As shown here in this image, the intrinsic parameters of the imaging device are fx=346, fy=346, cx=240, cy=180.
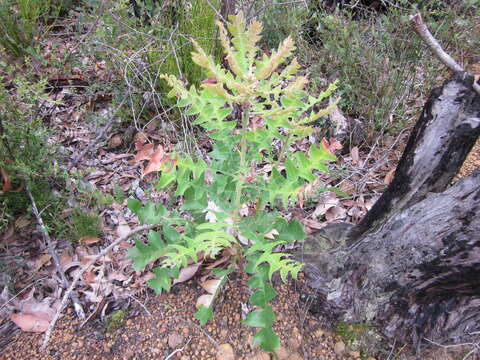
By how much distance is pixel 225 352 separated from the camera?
1601 mm

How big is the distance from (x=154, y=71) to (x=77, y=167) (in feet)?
3.18

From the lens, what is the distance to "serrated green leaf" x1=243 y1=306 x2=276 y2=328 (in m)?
1.39

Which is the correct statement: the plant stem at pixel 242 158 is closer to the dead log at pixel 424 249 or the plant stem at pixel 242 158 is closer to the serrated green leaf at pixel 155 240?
the serrated green leaf at pixel 155 240

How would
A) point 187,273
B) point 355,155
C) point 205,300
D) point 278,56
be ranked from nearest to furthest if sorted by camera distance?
point 278,56, point 205,300, point 187,273, point 355,155

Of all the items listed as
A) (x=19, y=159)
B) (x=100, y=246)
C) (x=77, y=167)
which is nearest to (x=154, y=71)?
(x=77, y=167)

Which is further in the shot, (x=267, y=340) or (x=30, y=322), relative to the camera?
(x=30, y=322)

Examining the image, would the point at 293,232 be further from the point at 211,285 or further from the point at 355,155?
the point at 355,155

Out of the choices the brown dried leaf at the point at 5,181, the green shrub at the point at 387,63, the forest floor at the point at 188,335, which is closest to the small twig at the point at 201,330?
the forest floor at the point at 188,335

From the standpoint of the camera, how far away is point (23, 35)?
10.4ft

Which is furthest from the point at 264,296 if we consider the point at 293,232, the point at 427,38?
the point at 427,38

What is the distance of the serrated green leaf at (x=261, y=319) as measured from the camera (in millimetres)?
1386

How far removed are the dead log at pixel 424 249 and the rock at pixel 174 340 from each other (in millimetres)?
686

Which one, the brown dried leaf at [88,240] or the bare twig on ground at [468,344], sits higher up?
the bare twig on ground at [468,344]

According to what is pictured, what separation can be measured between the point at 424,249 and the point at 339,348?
637 millimetres
